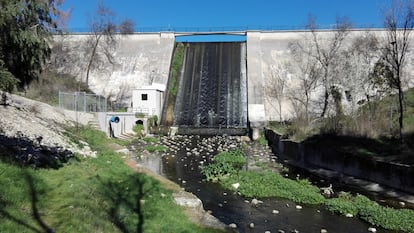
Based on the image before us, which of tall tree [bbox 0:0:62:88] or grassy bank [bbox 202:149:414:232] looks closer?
tall tree [bbox 0:0:62:88]

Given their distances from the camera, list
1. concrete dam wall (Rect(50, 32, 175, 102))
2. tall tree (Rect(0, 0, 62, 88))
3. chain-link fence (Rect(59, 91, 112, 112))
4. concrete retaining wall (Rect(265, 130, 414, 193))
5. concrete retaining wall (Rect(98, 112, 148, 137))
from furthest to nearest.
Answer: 1. concrete dam wall (Rect(50, 32, 175, 102))
2. concrete retaining wall (Rect(98, 112, 148, 137))
3. chain-link fence (Rect(59, 91, 112, 112))
4. concrete retaining wall (Rect(265, 130, 414, 193))
5. tall tree (Rect(0, 0, 62, 88))

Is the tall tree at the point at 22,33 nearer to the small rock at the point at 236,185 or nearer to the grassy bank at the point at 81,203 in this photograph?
the grassy bank at the point at 81,203

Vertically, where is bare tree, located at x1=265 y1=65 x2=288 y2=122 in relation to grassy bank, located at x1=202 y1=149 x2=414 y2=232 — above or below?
above

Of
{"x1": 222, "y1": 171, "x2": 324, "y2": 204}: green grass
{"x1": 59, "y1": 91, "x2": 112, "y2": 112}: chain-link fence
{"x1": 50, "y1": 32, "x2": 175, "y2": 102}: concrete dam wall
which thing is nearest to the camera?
{"x1": 222, "y1": 171, "x2": 324, "y2": 204}: green grass

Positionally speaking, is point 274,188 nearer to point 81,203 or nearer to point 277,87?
point 81,203

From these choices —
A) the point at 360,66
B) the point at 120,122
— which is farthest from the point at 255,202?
the point at 360,66

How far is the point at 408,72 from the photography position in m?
38.9

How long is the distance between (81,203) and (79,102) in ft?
64.7

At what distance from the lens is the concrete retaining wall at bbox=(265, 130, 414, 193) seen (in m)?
12.1

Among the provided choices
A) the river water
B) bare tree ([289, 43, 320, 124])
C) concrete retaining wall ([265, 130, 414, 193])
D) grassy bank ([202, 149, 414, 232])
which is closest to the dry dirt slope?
the river water

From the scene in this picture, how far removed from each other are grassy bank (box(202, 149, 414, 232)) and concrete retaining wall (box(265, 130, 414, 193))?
1.80 meters

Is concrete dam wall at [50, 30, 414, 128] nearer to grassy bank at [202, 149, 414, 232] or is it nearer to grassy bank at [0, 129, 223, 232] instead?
grassy bank at [202, 149, 414, 232]

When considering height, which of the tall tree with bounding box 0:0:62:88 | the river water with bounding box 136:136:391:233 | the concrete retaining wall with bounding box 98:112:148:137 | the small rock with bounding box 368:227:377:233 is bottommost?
the small rock with bounding box 368:227:377:233

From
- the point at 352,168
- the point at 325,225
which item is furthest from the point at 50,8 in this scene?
the point at 352,168
